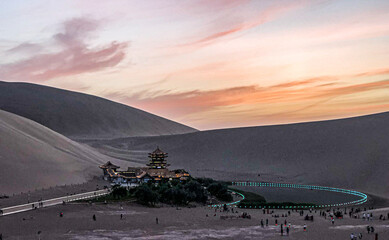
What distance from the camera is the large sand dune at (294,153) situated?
87.1m

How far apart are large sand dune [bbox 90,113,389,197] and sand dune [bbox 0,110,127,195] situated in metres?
25.8

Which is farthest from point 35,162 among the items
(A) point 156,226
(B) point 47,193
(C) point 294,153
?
(C) point 294,153

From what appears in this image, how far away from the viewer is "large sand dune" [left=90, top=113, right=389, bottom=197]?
8712 cm

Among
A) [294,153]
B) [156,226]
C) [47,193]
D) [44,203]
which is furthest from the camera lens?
[294,153]

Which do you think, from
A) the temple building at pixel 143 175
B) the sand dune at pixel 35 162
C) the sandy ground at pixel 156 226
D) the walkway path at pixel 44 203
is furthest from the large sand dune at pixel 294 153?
the walkway path at pixel 44 203

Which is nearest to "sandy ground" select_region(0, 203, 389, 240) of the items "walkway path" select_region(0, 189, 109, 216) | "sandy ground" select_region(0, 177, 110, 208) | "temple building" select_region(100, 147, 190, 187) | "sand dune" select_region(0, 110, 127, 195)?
"walkway path" select_region(0, 189, 109, 216)

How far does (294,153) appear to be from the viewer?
109 m

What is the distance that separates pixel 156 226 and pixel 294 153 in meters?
74.9

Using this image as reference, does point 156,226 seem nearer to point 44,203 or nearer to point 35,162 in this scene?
point 44,203

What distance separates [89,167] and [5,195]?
29.6 meters

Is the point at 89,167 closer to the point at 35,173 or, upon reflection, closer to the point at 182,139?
the point at 35,173

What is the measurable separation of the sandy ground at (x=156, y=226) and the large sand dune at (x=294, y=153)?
3116cm

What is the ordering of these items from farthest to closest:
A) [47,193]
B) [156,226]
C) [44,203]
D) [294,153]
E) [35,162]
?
[294,153] → [35,162] → [47,193] → [44,203] → [156,226]

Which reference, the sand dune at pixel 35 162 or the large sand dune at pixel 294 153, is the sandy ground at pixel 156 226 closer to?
the sand dune at pixel 35 162
